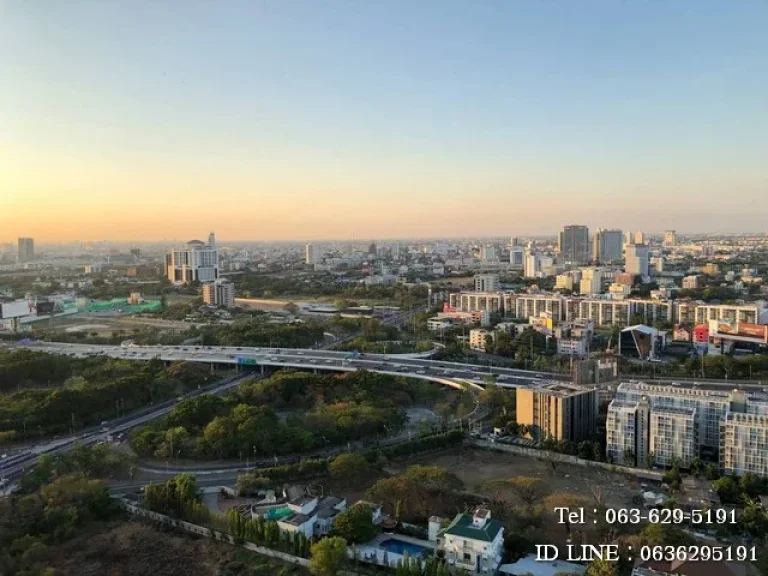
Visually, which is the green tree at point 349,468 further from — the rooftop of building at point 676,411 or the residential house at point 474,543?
the rooftop of building at point 676,411

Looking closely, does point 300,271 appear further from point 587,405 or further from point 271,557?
point 271,557

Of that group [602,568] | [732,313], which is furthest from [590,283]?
[602,568]

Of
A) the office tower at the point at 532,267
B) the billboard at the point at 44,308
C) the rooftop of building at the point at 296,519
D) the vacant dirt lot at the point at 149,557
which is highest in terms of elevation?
the office tower at the point at 532,267

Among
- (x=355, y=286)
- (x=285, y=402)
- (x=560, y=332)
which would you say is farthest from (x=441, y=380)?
(x=355, y=286)

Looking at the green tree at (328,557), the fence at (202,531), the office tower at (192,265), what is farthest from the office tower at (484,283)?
the green tree at (328,557)

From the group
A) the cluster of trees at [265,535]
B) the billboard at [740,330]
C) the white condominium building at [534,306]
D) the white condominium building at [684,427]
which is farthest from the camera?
the white condominium building at [534,306]

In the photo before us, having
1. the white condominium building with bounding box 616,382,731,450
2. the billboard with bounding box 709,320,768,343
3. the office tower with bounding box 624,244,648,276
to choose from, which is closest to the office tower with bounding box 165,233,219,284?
the office tower with bounding box 624,244,648,276

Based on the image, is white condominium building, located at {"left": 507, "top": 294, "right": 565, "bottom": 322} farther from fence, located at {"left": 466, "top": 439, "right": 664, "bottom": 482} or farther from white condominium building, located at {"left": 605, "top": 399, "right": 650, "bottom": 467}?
white condominium building, located at {"left": 605, "top": 399, "right": 650, "bottom": 467}

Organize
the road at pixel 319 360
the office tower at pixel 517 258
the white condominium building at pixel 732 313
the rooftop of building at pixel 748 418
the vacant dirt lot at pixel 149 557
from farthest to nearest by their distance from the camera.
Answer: the office tower at pixel 517 258
the white condominium building at pixel 732 313
the road at pixel 319 360
the rooftop of building at pixel 748 418
the vacant dirt lot at pixel 149 557
